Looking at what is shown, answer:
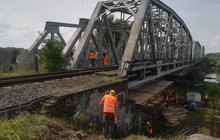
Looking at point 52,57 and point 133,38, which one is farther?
point 52,57

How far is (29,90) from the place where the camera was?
9.48m

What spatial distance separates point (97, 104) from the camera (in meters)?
10.6

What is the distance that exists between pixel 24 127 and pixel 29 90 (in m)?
2.99

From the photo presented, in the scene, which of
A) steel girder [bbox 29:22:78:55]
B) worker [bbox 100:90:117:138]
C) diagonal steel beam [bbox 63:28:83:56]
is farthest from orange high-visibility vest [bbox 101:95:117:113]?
steel girder [bbox 29:22:78:55]

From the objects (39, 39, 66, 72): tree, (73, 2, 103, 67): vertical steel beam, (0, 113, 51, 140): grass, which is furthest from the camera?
(73, 2, 103, 67): vertical steel beam

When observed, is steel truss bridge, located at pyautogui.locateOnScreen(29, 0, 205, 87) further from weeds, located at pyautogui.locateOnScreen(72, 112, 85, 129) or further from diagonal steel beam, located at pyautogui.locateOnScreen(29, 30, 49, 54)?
weeds, located at pyautogui.locateOnScreen(72, 112, 85, 129)

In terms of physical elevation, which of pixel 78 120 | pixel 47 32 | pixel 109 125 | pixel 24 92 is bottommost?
pixel 109 125

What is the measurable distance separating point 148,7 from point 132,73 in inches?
195

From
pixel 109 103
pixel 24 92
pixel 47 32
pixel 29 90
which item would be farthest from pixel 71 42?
pixel 109 103

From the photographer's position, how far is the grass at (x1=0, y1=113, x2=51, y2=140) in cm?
603

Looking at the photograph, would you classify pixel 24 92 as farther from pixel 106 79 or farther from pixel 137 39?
pixel 137 39

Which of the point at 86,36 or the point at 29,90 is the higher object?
the point at 86,36

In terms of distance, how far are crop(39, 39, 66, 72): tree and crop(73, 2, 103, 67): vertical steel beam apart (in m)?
0.89

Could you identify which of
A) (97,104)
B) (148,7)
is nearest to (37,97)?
(97,104)
